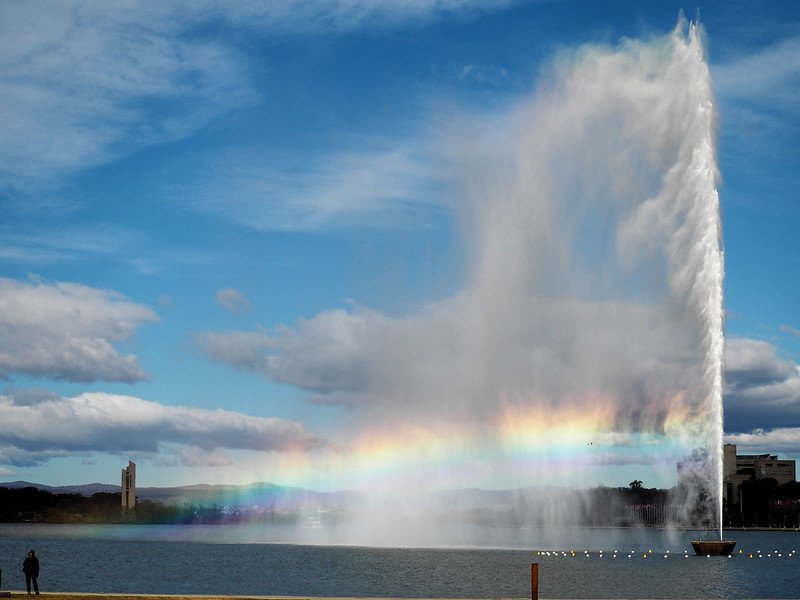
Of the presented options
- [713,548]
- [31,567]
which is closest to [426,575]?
[713,548]

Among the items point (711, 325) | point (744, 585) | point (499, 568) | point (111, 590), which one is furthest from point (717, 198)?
point (111, 590)

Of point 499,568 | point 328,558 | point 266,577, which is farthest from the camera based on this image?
point 328,558

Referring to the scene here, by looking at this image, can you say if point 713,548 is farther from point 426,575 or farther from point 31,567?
point 31,567

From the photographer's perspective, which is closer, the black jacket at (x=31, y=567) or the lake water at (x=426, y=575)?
the black jacket at (x=31, y=567)

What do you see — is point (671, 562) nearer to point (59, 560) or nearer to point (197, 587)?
point (197, 587)

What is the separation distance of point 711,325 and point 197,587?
45775 mm

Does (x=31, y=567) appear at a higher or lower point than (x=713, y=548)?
higher

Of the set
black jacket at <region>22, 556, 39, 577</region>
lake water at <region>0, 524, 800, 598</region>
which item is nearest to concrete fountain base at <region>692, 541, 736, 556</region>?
lake water at <region>0, 524, 800, 598</region>

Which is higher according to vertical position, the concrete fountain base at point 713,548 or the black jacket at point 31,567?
the black jacket at point 31,567

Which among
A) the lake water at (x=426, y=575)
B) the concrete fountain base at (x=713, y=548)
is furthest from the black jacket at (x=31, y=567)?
the concrete fountain base at (x=713, y=548)

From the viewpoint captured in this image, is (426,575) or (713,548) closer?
(426,575)

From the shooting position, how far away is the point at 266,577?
88375 millimetres

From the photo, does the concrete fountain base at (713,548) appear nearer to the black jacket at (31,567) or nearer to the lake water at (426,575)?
the lake water at (426,575)

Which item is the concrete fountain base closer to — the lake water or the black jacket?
the lake water
